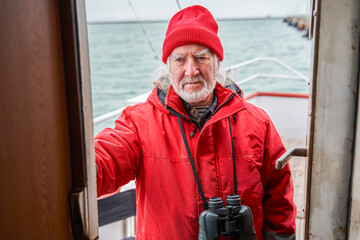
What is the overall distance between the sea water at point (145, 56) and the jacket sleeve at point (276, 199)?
102 inches

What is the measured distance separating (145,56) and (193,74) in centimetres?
4101

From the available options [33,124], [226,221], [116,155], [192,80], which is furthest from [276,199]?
[33,124]

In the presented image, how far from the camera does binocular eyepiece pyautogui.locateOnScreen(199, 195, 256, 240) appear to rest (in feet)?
4.50

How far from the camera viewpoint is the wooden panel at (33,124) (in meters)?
0.55

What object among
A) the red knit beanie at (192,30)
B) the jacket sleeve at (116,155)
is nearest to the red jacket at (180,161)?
the jacket sleeve at (116,155)

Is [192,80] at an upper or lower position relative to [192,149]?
upper

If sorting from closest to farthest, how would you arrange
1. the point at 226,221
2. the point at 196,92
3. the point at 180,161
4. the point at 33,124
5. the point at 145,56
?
the point at 33,124, the point at 226,221, the point at 180,161, the point at 196,92, the point at 145,56

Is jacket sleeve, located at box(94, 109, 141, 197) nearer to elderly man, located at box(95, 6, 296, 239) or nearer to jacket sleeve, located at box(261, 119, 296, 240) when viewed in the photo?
elderly man, located at box(95, 6, 296, 239)

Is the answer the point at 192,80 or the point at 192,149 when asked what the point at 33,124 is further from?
the point at 192,80

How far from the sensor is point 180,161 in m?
1.51

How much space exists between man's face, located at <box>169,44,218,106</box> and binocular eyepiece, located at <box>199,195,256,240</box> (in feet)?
1.63

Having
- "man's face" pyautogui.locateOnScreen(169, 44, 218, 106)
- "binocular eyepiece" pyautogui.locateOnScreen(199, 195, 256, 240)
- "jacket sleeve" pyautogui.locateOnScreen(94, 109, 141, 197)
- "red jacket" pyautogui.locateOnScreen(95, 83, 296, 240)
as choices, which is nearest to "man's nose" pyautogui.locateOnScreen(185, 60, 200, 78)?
"man's face" pyautogui.locateOnScreen(169, 44, 218, 106)

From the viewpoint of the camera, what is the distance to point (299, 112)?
19.0ft

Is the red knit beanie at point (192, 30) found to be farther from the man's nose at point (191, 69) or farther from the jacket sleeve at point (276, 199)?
the jacket sleeve at point (276, 199)
